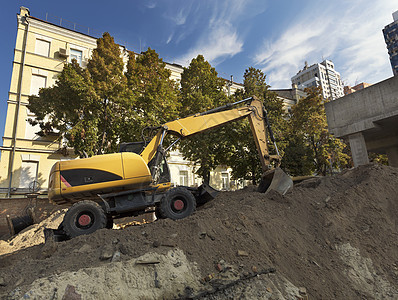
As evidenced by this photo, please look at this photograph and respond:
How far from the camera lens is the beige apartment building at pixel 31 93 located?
59.8ft

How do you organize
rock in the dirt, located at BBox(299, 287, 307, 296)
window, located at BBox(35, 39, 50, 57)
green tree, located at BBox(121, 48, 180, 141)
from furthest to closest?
1. window, located at BBox(35, 39, 50, 57)
2. green tree, located at BBox(121, 48, 180, 141)
3. rock in the dirt, located at BBox(299, 287, 307, 296)

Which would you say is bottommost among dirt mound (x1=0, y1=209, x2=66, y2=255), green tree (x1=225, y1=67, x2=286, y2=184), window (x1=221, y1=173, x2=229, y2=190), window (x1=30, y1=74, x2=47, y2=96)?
dirt mound (x1=0, y1=209, x2=66, y2=255)

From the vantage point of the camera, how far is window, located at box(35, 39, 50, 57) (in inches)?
816

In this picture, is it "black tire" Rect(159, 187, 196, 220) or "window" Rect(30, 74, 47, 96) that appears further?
"window" Rect(30, 74, 47, 96)

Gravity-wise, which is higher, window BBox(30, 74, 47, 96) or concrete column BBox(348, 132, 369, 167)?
window BBox(30, 74, 47, 96)

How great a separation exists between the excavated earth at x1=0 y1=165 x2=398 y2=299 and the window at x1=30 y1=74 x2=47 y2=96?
1758 centimetres

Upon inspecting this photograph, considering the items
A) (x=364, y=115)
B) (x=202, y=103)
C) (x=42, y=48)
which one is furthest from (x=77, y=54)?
(x=364, y=115)

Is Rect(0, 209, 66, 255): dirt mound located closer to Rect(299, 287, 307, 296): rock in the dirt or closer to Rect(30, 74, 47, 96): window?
Rect(299, 287, 307, 296): rock in the dirt

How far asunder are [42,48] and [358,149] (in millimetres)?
24029

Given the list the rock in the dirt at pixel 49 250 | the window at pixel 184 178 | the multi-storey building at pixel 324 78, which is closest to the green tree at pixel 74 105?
the rock in the dirt at pixel 49 250

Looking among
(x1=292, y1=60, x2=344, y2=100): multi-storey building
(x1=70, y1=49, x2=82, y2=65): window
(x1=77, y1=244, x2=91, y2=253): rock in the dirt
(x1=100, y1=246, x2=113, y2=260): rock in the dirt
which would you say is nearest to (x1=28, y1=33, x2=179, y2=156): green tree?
(x1=77, y1=244, x2=91, y2=253): rock in the dirt

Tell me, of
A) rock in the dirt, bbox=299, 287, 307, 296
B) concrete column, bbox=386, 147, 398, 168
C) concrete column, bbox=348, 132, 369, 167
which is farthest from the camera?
concrete column, bbox=386, 147, 398, 168

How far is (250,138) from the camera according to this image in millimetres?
17234

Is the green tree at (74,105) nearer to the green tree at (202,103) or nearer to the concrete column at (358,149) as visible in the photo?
the green tree at (202,103)
